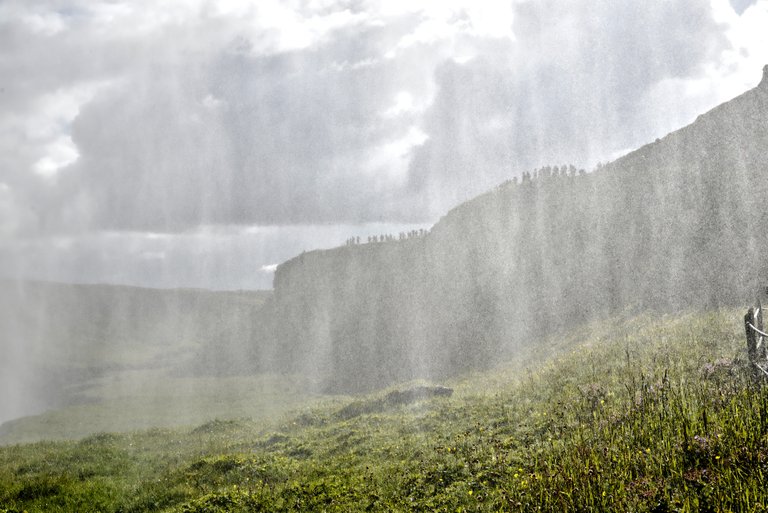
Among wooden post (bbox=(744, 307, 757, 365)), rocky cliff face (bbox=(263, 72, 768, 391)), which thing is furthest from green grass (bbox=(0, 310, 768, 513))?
rocky cliff face (bbox=(263, 72, 768, 391))

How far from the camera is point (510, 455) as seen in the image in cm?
1236

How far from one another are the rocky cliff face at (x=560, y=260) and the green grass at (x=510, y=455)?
14603 mm

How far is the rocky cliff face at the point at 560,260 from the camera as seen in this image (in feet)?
120

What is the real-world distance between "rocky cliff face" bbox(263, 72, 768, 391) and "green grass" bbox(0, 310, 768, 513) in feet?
47.9

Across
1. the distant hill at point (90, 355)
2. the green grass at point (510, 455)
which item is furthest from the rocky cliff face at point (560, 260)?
the distant hill at point (90, 355)

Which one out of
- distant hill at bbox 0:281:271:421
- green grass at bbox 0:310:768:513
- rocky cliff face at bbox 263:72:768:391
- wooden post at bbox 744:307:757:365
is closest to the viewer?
green grass at bbox 0:310:768:513

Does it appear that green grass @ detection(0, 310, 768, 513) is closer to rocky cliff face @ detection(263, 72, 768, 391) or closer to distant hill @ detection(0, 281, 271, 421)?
rocky cliff face @ detection(263, 72, 768, 391)

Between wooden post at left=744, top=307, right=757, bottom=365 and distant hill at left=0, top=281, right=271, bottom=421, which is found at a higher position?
wooden post at left=744, top=307, right=757, bottom=365

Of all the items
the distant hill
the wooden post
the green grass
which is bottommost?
the distant hill

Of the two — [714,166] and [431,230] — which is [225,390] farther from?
[714,166]

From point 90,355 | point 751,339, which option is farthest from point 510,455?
point 90,355

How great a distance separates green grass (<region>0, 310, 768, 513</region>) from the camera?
857 centimetres

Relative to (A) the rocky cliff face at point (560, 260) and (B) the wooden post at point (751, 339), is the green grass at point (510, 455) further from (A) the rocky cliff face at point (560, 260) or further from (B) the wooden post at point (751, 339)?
(A) the rocky cliff face at point (560, 260)

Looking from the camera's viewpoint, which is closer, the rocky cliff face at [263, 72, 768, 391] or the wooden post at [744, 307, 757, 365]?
the wooden post at [744, 307, 757, 365]
